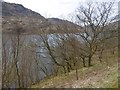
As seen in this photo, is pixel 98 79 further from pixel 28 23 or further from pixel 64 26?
pixel 28 23

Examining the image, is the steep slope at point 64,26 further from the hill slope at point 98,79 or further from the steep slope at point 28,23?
the hill slope at point 98,79

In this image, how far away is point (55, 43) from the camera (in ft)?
65.3

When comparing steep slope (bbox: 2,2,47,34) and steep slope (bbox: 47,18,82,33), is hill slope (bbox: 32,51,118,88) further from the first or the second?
steep slope (bbox: 2,2,47,34)

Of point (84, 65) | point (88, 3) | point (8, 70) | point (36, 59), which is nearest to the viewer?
point (8, 70)

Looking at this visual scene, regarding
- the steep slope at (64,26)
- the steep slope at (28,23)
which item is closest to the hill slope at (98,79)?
the steep slope at (64,26)

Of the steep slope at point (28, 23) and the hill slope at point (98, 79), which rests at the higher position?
the steep slope at point (28, 23)

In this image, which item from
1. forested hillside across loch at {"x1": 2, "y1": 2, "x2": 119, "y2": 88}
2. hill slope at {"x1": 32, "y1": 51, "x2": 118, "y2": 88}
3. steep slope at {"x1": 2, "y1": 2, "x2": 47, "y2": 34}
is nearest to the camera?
hill slope at {"x1": 32, "y1": 51, "x2": 118, "y2": 88}

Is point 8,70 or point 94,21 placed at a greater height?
point 94,21

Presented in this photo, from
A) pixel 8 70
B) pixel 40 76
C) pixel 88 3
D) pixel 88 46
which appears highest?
pixel 88 3

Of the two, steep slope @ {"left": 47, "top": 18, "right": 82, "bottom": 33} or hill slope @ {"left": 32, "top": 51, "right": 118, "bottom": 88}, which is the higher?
steep slope @ {"left": 47, "top": 18, "right": 82, "bottom": 33}

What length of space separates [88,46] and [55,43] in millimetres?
3232

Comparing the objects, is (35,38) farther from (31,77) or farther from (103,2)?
(103,2)

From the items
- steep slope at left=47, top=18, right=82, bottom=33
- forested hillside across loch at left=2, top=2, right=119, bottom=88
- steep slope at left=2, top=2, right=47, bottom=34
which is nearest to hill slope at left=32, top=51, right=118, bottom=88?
forested hillside across loch at left=2, top=2, right=119, bottom=88

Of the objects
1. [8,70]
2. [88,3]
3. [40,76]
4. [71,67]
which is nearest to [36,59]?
[40,76]
